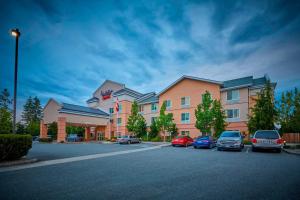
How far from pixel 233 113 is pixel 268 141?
16.7m

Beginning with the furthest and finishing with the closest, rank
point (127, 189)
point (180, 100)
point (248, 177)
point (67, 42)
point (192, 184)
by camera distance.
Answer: point (180, 100) < point (67, 42) < point (248, 177) < point (192, 184) < point (127, 189)

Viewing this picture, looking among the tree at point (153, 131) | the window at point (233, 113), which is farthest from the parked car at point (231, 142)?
the tree at point (153, 131)

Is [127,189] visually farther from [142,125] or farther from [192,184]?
[142,125]

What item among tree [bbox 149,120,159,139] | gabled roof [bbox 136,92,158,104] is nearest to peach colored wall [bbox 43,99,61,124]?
gabled roof [bbox 136,92,158,104]

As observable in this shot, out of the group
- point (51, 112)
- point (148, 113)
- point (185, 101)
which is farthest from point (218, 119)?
point (51, 112)

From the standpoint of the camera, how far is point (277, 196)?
462cm

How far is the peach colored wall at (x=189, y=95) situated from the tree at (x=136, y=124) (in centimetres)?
663

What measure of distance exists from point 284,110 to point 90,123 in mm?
38093

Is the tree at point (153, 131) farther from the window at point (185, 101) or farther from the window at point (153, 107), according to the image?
the window at point (185, 101)

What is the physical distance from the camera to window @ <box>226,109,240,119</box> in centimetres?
3027

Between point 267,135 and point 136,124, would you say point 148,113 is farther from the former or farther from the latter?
point 267,135

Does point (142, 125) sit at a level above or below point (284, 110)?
below

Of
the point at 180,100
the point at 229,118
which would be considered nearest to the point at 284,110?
the point at 229,118

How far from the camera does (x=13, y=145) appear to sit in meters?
10.4
